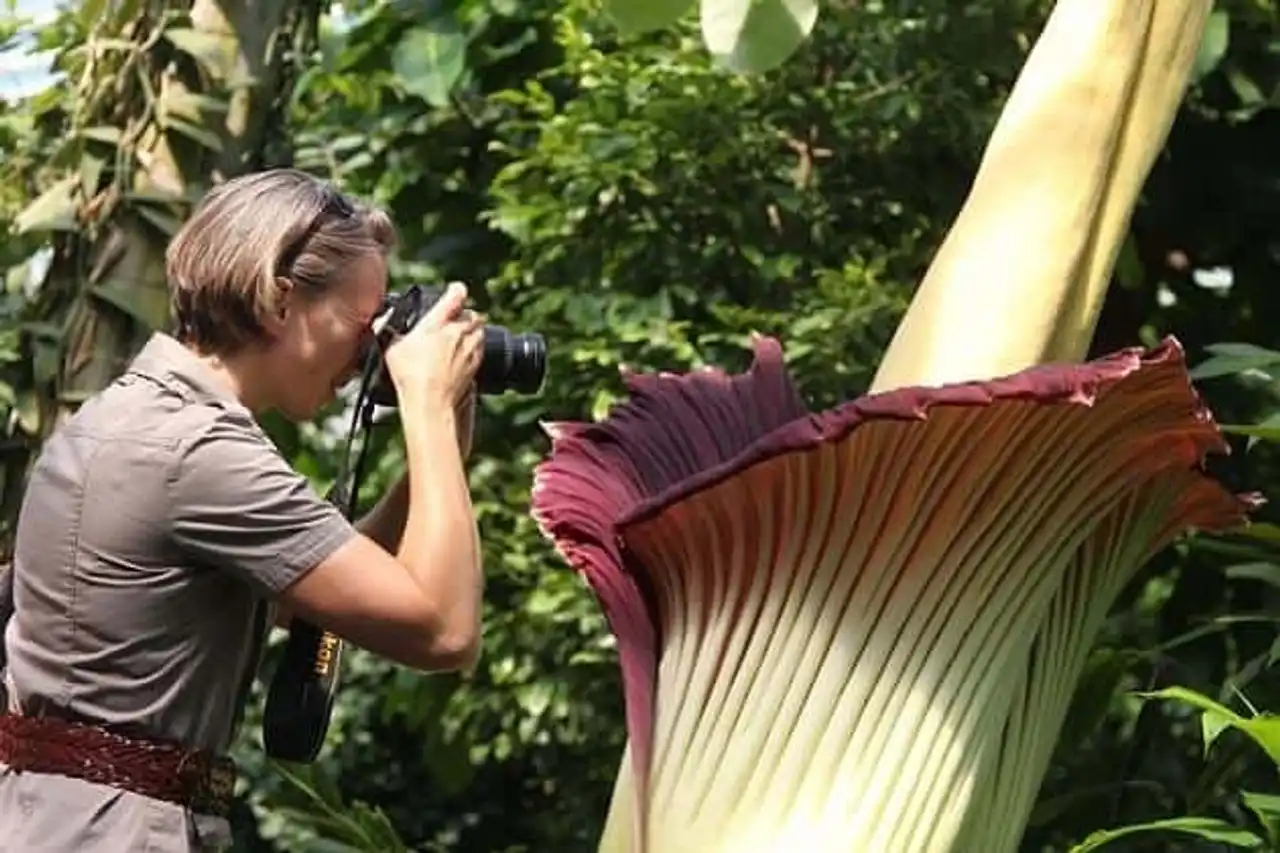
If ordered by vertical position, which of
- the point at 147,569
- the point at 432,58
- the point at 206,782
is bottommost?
the point at 206,782

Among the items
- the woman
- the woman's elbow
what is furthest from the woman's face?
the woman's elbow

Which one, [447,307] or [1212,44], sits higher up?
[1212,44]

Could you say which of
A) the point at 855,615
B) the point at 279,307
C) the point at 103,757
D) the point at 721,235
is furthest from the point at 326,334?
the point at 721,235

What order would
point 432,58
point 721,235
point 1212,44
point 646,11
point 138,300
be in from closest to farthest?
1. point 646,11
2. point 138,300
3. point 1212,44
4. point 432,58
5. point 721,235

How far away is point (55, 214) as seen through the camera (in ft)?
5.48

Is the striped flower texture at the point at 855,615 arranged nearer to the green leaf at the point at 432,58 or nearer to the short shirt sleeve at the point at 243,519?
the short shirt sleeve at the point at 243,519

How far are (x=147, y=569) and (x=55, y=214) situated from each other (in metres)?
0.69

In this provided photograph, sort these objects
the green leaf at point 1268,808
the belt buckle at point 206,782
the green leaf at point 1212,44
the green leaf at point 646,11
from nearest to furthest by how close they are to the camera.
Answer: the green leaf at point 1268,808, the belt buckle at point 206,782, the green leaf at point 646,11, the green leaf at point 1212,44

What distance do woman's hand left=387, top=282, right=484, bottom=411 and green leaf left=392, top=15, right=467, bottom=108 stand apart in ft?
3.01

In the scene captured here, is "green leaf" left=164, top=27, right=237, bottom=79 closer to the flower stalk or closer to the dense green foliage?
the dense green foliage

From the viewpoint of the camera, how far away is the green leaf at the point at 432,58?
2.06 metres

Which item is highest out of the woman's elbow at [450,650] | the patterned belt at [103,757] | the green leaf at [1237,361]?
the green leaf at [1237,361]

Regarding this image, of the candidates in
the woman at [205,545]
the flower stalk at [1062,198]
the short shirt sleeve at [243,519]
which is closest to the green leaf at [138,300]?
the woman at [205,545]

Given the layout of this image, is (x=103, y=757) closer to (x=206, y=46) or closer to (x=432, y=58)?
(x=206, y=46)
